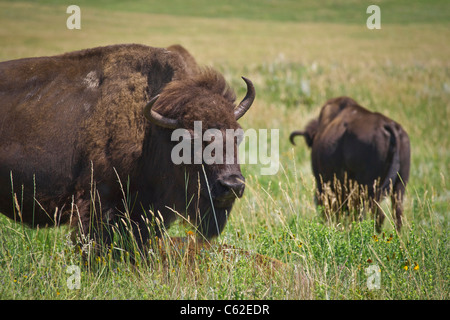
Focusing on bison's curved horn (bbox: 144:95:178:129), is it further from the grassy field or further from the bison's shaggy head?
the grassy field

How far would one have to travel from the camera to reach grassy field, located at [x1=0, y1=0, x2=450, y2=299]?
394 centimetres

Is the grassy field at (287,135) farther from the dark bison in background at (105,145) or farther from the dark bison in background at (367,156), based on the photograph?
the dark bison in background at (367,156)

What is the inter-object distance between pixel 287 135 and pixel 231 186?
9.88 m

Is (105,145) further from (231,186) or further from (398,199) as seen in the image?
(398,199)

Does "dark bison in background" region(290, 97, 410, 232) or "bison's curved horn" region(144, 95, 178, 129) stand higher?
"bison's curved horn" region(144, 95, 178, 129)

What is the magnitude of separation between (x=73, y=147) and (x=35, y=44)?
2313 cm

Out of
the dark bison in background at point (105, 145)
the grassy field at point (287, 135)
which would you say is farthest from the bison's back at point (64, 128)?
the grassy field at point (287, 135)

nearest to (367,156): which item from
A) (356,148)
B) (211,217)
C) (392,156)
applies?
(356,148)

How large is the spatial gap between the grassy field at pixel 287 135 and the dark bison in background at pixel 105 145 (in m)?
0.35

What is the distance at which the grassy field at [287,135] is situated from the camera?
3941 millimetres

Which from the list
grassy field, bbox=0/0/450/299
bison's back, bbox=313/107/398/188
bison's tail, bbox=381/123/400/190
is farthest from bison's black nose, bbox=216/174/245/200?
bison's tail, bbox=381/123/400/190

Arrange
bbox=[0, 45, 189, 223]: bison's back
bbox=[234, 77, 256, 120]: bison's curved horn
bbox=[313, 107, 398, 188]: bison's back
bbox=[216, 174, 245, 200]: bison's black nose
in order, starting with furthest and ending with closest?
bbox=[313, 107, 398, 188]: bison's back → bbox=[234, 77, 256, 120]: bison's curved horn → bbox=[0, 45, 189, 223]: bison's back → bbox=[216, 174, 245, 200]: bison's black nose

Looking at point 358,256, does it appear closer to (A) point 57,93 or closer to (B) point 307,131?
(A) point 57,93

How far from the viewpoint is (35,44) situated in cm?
2520
